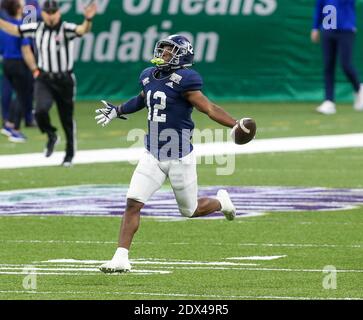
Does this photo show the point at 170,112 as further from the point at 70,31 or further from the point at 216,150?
the point at 216,150

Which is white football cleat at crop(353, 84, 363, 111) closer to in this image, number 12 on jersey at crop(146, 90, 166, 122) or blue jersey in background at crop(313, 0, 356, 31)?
blue jersey in background at crop(313, 0, 356, 31)

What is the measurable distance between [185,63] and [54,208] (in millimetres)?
4089

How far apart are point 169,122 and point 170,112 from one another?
0.07 meters

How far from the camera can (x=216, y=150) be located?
2052cm

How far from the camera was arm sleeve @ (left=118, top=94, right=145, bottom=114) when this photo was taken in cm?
1095

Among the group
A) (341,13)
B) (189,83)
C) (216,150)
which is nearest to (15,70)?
(216,150)

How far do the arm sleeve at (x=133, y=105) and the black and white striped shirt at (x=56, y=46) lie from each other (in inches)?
284

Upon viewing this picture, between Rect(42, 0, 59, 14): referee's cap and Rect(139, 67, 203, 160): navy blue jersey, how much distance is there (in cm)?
746

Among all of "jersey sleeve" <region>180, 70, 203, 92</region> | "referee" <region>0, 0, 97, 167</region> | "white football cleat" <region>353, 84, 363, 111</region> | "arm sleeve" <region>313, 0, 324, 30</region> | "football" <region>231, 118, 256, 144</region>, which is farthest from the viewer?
"white football cleat" <region>353, 84, 363, 111</region>

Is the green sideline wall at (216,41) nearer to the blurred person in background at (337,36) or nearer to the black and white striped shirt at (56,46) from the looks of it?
the blurred person in background at (337,36)

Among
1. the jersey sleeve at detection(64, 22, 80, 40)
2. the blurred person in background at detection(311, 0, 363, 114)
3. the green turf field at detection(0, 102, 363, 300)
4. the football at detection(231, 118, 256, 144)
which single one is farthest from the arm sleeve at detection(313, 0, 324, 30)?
the football at detection(231, 118, 256, 144)

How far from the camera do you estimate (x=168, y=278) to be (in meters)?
10.0
